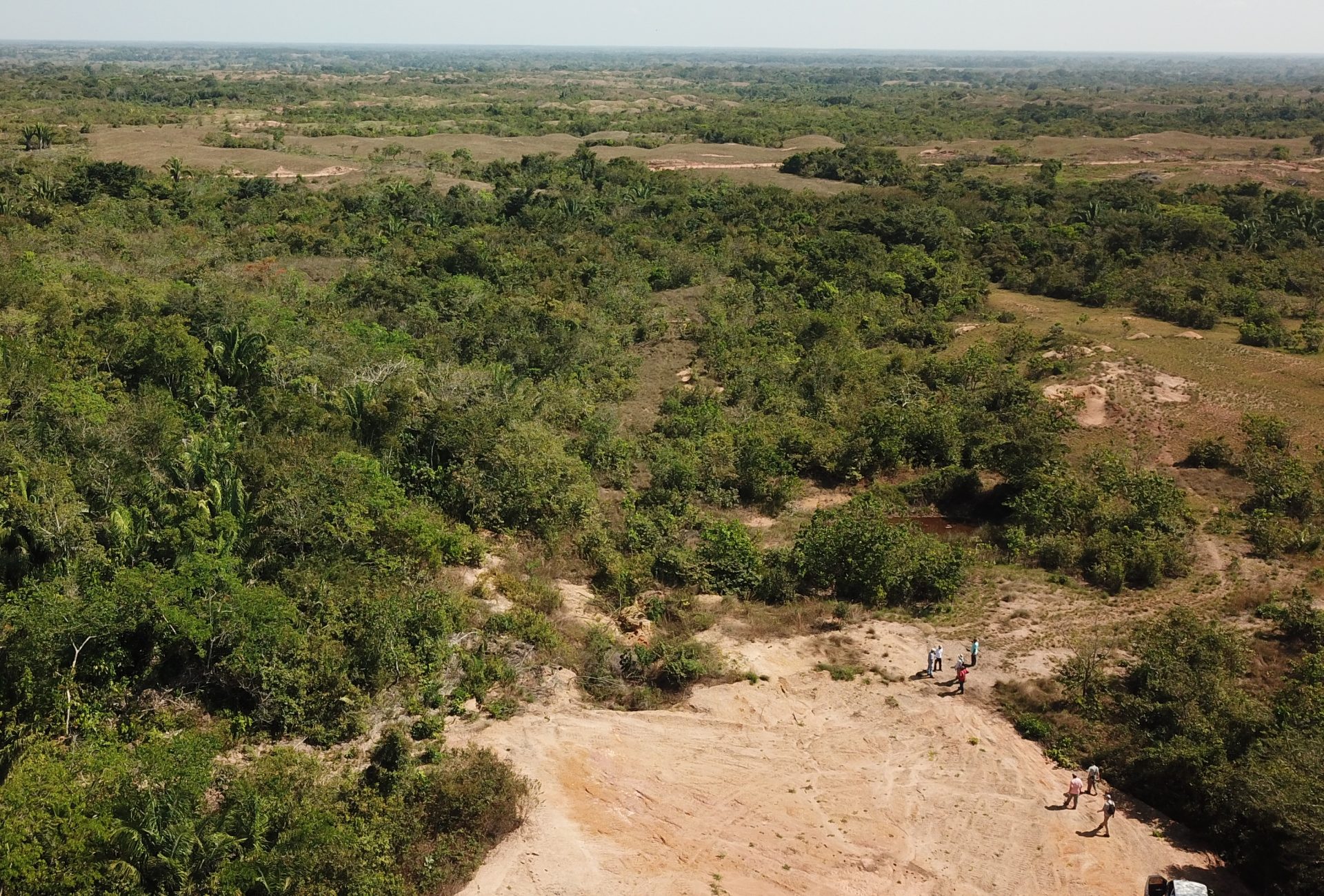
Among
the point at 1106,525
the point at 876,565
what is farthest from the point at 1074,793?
the point at 1106,525

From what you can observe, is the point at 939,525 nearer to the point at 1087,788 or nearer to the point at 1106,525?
the point at 1106,525

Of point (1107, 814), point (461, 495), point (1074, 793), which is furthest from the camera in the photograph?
point (461, 495)

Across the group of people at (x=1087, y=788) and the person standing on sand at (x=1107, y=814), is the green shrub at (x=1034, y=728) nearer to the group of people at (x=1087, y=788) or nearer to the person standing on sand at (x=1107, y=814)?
the group of people at (x=1087, y=788)

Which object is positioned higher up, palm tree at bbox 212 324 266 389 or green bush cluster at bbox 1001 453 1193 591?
palm tree at bbox 212 324 266 389

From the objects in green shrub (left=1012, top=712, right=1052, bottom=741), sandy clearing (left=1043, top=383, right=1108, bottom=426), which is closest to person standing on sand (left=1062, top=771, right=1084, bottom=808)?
green shrub (left=1012, top=712, right=1052, bottom=741)

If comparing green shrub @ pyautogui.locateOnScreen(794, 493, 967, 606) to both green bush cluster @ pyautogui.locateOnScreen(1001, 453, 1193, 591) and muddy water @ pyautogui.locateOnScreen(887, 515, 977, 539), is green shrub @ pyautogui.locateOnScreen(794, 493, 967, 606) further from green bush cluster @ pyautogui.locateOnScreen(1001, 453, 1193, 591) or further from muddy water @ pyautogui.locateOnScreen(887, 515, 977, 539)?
muddy water @ pyautogui.locateOnScreen(887, 515, 977, 539)

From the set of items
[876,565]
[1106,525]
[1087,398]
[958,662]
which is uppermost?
[1087,398]

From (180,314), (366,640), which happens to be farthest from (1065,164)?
(366,640)

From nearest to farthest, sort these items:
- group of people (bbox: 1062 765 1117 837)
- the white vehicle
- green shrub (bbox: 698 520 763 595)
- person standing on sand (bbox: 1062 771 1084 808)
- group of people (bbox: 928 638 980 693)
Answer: the white vehicle
group of people (bbox: 1062 765 1117 837)
person standing on sand (bbox: 1062 771 1084 808)
group of people (bbox: 928 638 980 693)
green shrub (bbox: 698 520 763 595)
